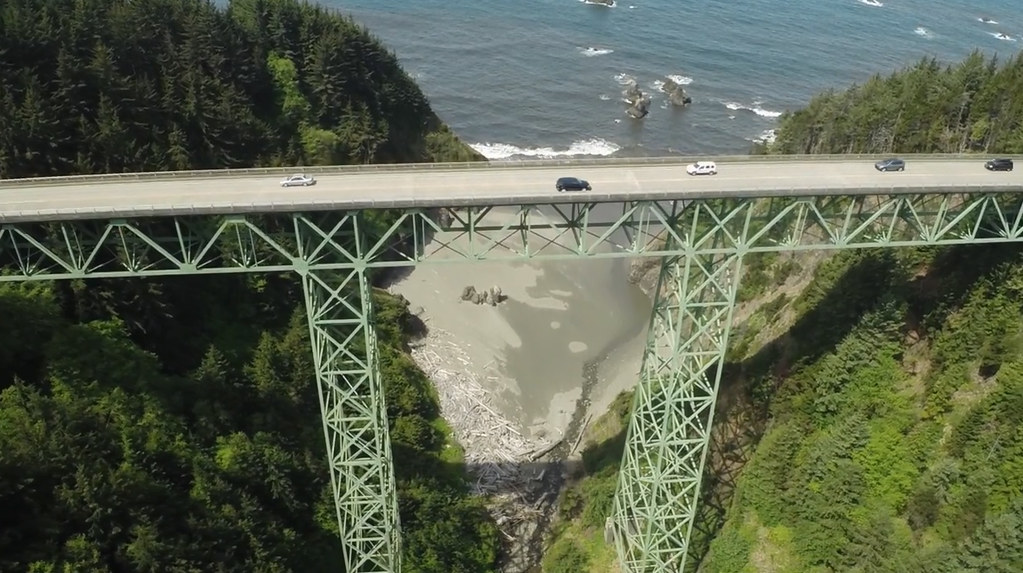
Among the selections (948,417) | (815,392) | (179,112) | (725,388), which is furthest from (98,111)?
(948,417)

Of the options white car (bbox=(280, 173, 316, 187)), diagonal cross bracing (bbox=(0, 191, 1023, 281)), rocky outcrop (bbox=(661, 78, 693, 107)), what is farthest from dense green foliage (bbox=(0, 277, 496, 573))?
rocky outcrop (bbox=(661, 78, 693, 107))

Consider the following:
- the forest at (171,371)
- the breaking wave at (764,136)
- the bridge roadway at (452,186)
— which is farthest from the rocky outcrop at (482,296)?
the breaking wave at (764,136)

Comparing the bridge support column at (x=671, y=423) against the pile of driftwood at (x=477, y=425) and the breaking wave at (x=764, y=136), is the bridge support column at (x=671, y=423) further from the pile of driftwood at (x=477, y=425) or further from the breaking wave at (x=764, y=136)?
the breaking wave at (x=764, y=136)

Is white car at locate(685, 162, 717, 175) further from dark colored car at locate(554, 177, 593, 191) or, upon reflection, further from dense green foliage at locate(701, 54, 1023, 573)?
dense green foliage at locate(701, 54, 1023, 573)

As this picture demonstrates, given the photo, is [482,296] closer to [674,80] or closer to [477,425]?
[477,425]

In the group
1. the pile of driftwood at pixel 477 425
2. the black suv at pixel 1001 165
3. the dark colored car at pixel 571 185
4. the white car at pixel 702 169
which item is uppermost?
the black suv at pixel 1001 165
